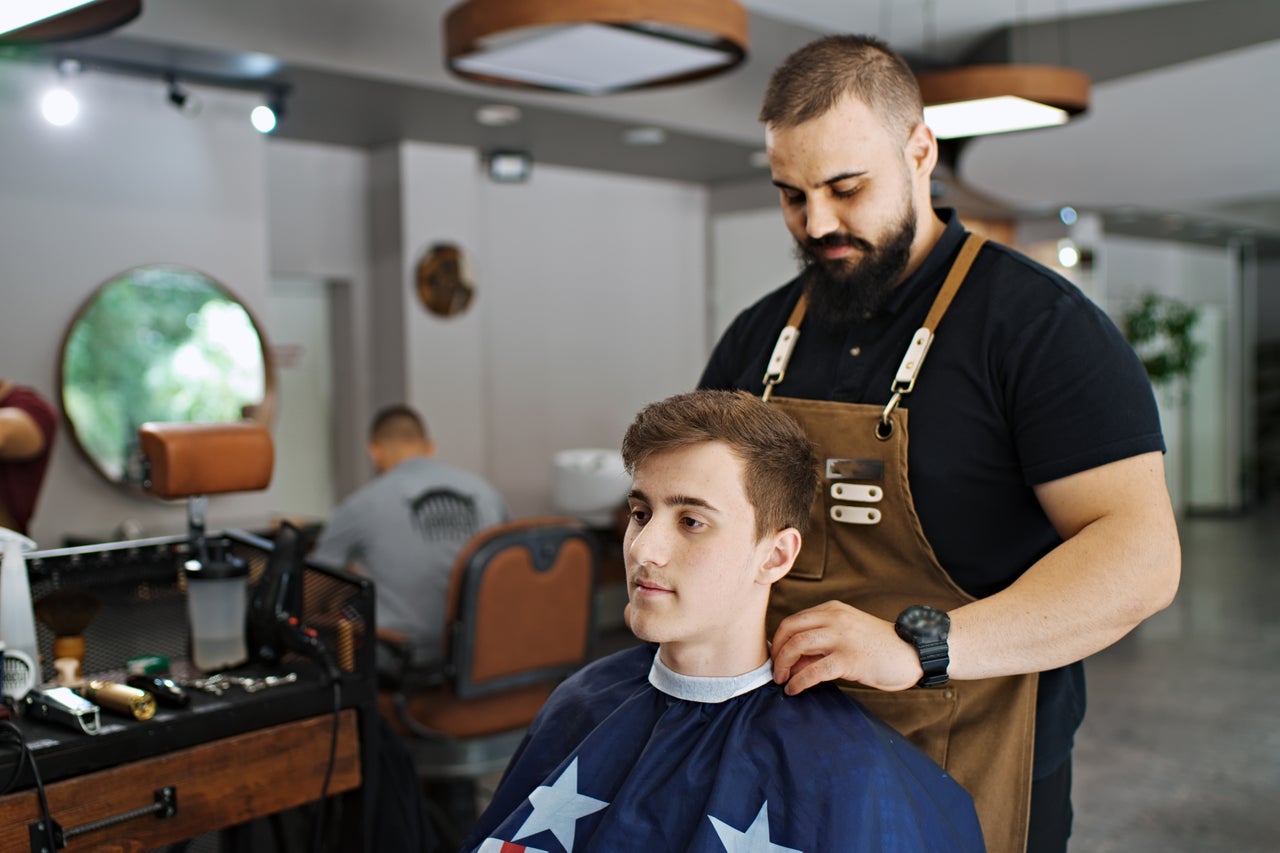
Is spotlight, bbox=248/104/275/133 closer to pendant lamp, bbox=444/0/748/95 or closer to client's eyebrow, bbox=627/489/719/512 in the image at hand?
pendant lamp, bbox=444/0/748/95

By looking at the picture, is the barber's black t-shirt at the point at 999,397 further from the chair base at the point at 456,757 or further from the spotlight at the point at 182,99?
the spotlight at the point at 182,99

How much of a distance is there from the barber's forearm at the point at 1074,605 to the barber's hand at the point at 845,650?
0.20ft

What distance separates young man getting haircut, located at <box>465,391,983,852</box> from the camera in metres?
1.35

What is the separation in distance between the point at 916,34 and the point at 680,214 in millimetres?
2184

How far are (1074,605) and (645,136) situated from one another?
492 centimetres

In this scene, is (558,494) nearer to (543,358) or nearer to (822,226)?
(543,358)

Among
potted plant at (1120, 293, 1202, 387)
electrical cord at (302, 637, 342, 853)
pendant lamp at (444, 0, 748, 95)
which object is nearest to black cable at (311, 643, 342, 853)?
electrical cord at (302, 637, 342, 853)

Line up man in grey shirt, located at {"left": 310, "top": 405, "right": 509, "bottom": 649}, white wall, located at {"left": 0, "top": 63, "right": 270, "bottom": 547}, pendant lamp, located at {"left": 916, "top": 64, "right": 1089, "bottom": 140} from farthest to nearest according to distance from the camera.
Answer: white wall, located at {"left": 0, "top": 63, "right": 270, "bottom": 547}, pendant lamp, located at {"left": 916, "top": 64, "right": 1089, "bottom": 140}, man in grey shirt, located at {"left": 310, "top": 405, "right": 509, "bottom": 649}

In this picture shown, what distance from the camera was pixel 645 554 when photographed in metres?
1.40

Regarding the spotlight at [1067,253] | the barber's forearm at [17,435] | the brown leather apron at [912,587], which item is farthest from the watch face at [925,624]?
the spotlight at [1067,253]

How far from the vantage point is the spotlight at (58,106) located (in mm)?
4344

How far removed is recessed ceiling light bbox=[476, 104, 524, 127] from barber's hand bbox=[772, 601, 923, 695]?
4256mm

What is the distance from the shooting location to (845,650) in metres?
1.27

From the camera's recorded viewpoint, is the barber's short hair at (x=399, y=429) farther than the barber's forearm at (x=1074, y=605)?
Yes
